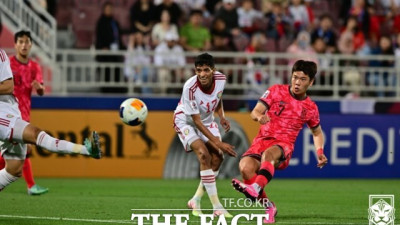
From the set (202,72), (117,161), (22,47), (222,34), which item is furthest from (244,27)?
(202,72)

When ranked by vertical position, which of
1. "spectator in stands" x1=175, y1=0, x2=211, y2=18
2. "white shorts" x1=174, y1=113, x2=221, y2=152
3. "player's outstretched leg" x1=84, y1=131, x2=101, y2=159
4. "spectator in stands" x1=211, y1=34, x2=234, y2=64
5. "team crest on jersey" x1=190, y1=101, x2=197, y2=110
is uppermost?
"spectator in stands" x1=175, y1=0, x2=211, y2=18

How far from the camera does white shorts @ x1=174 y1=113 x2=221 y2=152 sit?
40.6ft

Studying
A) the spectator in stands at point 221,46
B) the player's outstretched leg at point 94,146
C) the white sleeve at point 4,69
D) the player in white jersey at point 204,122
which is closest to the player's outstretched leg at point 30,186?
the player in white jersey at point 204,122

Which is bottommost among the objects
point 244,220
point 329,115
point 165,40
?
point 244,220

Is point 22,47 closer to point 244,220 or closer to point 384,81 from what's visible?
point 244,220

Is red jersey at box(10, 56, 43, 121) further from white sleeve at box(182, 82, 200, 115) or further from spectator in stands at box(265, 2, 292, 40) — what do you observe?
spectator in stands at box(265, 2, 292, 40)

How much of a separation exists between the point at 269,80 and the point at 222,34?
171 centimetres

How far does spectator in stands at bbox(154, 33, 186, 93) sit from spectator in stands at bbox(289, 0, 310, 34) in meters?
3.35

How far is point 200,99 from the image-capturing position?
485 inches

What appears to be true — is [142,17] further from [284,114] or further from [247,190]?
[247,190]

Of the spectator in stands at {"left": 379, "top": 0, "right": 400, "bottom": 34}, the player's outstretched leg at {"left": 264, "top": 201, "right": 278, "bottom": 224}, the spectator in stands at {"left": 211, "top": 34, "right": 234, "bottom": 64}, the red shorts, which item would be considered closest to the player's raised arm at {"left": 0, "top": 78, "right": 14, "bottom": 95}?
the red shorts

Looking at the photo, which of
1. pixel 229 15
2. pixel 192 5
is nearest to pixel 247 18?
pixel 229 15

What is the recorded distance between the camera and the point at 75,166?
19438 millimetres

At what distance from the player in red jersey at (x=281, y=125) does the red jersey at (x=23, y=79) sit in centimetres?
436
